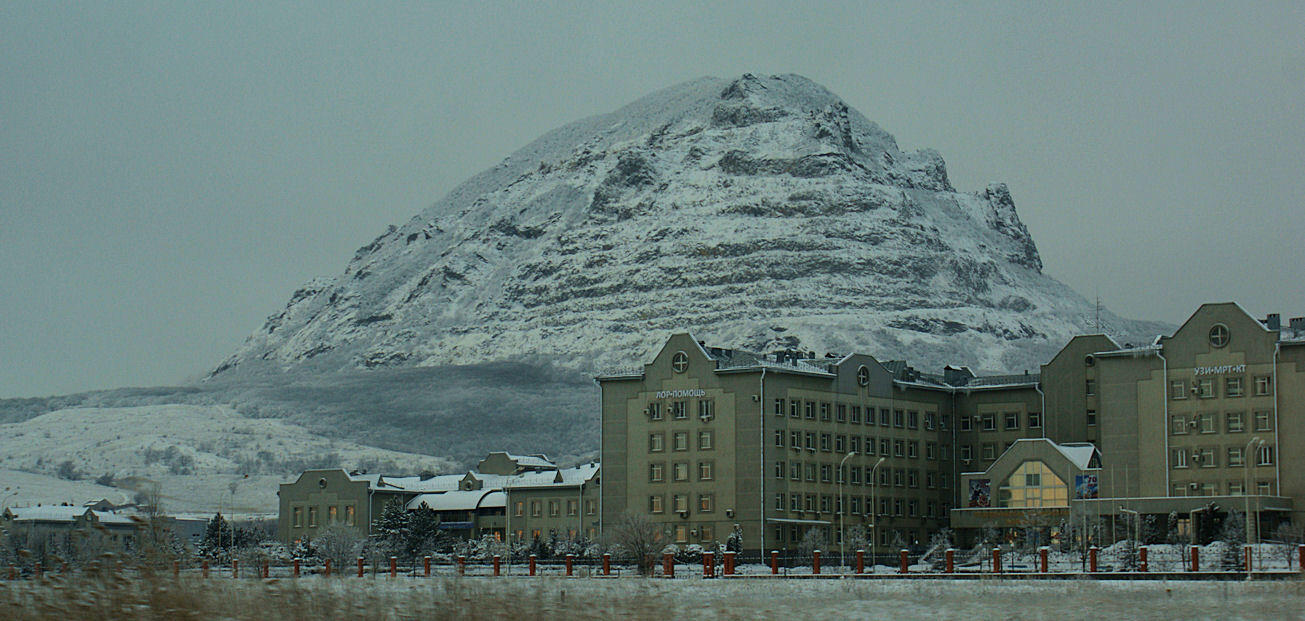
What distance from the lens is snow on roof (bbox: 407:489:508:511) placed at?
16562 cm

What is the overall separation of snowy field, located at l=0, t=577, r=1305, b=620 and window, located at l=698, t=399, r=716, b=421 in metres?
65.3

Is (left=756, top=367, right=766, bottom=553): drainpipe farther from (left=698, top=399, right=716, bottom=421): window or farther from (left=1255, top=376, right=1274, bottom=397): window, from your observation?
(left=1255, top=376, right=1274, bottom=397): window

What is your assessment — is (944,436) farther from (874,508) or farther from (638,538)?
(638,538)

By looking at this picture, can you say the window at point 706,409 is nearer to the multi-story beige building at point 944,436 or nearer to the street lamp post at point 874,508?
the multi-story beige building at point 944,436

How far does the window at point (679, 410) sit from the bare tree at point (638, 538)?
1835 centimetres

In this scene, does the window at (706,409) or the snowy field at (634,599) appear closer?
the snowy field at (634,599)

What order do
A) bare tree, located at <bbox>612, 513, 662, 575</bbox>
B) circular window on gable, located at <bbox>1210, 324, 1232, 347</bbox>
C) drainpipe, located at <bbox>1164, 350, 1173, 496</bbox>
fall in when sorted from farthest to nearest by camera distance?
drainpipe, located at <bbox>1164, 350, 1173, 496</bbox>
circular window on gable, located at <bbox>1210, 324, 1232, 347</bbox>
bare tree, located at <bbox>612, 513, 662, 575</bbox>

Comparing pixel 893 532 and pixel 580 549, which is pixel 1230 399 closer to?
pixel 893 532

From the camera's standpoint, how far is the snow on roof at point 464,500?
543 ft

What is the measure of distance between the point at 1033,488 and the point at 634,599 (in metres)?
94.9

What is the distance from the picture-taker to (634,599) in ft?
111

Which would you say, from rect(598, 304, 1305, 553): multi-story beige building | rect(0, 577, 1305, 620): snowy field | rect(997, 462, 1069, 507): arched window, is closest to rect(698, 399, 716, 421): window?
rect(598, 304, 1305, 553): multi-story beige building

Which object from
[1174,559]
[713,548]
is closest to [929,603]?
[1174,559]

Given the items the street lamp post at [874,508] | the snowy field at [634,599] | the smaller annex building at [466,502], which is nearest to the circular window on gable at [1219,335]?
the street lamp post at [874,508]
